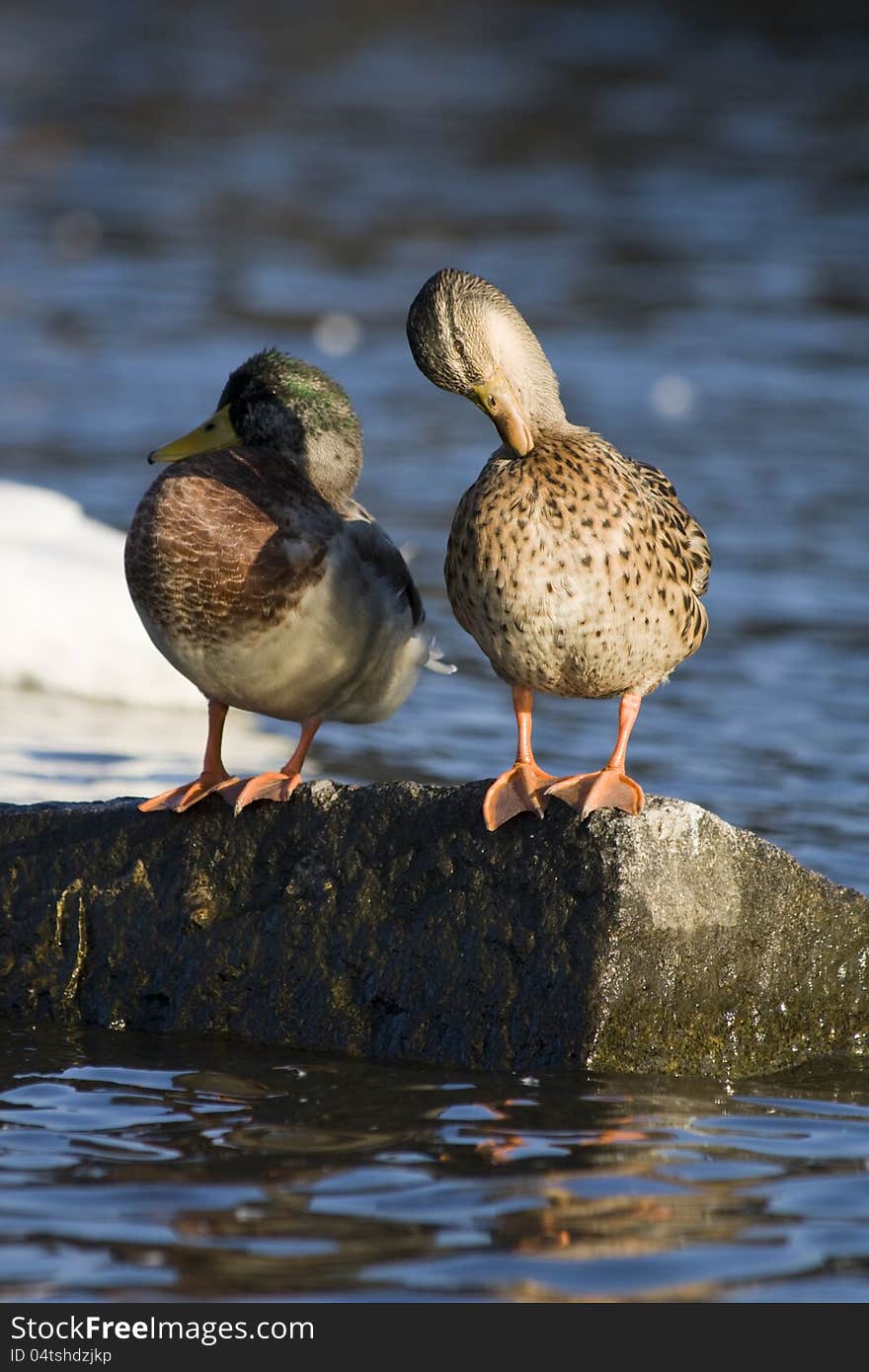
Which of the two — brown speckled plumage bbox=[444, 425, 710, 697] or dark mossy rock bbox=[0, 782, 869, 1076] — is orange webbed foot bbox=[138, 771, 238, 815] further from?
brown speckled plumage bbox=[444, 425, 710, 697]

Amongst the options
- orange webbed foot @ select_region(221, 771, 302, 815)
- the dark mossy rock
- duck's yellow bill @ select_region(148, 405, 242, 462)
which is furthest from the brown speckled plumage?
duck's yellow bill @ select_region(148, 405, 242, 462)

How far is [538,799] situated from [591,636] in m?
0.40

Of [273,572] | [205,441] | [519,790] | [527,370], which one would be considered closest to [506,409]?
[527,370]

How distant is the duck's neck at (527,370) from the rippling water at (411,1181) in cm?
138

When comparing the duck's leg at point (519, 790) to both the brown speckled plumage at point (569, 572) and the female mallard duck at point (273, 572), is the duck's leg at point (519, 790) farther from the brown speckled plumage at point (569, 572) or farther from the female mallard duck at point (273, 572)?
the female mallard duck at point (273, 572)

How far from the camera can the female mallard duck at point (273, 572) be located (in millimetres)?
4734

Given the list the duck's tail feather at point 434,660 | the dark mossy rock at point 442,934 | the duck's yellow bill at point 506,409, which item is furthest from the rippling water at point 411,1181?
the duck's yellow bill at point 506,409

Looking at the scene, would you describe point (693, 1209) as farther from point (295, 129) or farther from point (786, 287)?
point (295, 129)

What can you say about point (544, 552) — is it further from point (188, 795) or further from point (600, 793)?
point (188, 795)

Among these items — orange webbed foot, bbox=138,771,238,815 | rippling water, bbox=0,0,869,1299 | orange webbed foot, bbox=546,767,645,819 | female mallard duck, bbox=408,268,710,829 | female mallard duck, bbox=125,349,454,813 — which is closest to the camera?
rippling water, bbox=0,0,869,1299

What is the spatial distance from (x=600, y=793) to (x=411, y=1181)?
101 cm

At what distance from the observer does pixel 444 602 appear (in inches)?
384

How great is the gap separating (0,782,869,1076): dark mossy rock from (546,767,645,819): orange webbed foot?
43 mm

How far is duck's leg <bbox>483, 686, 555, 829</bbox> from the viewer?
454 cm
